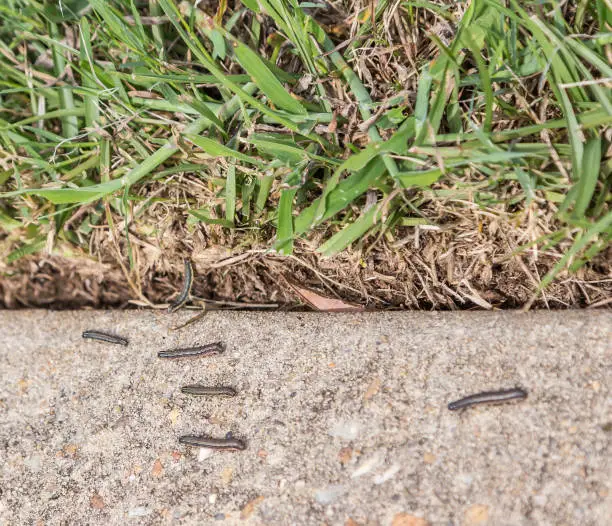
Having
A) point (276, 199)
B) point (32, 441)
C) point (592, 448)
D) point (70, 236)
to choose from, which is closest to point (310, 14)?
point (276, 199)

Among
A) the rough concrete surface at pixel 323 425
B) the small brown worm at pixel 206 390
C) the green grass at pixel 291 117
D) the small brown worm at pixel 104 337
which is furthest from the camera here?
the small brown worm at pixel 104 337

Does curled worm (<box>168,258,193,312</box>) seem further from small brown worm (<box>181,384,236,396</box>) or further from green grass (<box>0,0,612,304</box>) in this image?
small brown worm (<box>181,384,236,396</box>)

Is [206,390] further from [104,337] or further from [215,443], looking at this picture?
[104,337]

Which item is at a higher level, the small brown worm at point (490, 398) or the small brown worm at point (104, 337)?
the small brown worm at point (490, 398)

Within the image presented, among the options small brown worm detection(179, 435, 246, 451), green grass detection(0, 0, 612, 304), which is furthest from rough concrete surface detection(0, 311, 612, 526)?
green grass detection(0, 0, 612, 304)

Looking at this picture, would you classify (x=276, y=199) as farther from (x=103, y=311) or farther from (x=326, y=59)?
(x=103, y=311)

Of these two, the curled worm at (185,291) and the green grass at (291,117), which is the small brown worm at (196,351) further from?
the green grass at (291,117)

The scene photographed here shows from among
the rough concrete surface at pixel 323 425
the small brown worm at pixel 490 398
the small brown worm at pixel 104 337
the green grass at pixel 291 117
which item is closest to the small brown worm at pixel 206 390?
the rough concrete surface at pixel 323 425

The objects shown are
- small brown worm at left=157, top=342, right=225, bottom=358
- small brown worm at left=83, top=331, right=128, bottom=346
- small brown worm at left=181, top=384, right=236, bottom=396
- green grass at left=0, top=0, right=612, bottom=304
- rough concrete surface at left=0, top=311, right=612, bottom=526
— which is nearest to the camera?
rough concrete surface at left=0, top=311, right=612, bottom=526
